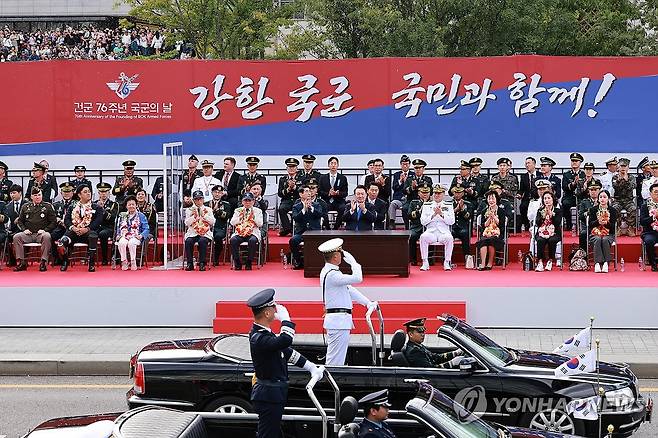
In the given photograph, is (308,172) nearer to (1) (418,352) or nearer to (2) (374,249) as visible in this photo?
(2) (374,249)

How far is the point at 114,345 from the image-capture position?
55.6 ft

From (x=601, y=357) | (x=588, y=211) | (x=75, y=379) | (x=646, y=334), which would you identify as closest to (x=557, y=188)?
(x=588, y=211)

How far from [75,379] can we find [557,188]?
11097 mm

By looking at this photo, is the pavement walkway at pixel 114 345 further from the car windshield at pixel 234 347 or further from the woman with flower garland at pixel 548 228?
the car windshield at pixel 234 347

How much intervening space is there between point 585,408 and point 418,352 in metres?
1.79

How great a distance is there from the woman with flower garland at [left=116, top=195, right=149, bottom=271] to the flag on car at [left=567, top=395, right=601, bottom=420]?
11.5m

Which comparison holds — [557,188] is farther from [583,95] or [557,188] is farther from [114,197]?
[114,197]

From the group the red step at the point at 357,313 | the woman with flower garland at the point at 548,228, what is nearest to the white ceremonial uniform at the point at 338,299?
the red step at the point at 357,313

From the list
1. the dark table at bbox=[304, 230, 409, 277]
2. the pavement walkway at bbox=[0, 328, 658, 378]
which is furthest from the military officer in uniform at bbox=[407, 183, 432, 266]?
the pavement walkway at bbox=[0, 328, 658, 378]

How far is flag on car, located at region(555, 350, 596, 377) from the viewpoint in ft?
37.4

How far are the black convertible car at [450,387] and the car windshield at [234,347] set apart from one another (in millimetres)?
21

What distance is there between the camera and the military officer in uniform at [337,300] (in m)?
12.0

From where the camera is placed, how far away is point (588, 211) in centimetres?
2020

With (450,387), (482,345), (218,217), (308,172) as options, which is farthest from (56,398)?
(308,172)
